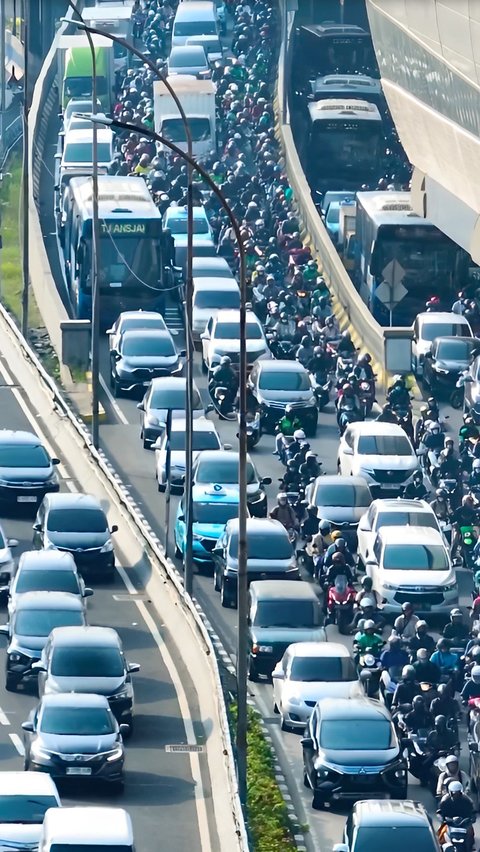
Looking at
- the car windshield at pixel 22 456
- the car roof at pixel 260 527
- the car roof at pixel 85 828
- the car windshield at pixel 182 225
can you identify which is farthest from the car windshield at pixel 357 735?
the car windshield at pixel 182 225

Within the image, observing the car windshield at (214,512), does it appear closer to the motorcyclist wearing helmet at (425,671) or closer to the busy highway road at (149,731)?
the busy highway road at (149,731)

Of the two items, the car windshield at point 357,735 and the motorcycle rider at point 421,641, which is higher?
the motorcycle rider at point 421,641

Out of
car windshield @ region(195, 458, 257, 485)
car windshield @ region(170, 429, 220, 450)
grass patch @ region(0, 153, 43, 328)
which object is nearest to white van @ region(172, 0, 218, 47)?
grass patch @ region(0, 153, 43, 328)

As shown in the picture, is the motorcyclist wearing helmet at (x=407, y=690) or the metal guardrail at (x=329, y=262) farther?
the metal guardrail at (x=329, y=262)

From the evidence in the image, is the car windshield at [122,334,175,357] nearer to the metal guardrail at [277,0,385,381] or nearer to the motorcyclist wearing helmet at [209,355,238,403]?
the motorcyclist wearing helmet at [209,355,238,403]

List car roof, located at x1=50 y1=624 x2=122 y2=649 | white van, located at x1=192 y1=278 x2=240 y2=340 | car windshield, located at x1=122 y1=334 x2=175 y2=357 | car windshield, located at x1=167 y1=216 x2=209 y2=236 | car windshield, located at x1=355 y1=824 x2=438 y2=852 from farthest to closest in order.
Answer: car windshield, located at x1=167 y1=216 x2=209 y2=236, white van, located at x1=192 y1=278 x2=240 y2=340, car windshield, located at x1=122 y1=334 x2=175 y2=357, car roof, located at x1=50 y1=624 x2=122 y2=649, car windshield, located at x1=355 y1=824 x2=438 y2=852

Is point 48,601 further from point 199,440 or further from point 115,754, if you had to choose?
point 199,440

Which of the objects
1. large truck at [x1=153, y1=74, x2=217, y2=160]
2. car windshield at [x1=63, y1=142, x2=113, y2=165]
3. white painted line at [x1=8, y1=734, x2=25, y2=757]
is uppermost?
large truck at [x1=153, y1=74, x2=217, y2=160]
